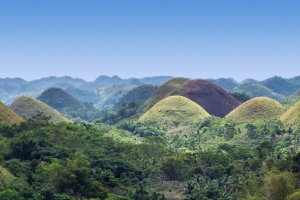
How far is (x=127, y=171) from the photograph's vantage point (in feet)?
173

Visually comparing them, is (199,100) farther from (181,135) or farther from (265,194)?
(265,194)

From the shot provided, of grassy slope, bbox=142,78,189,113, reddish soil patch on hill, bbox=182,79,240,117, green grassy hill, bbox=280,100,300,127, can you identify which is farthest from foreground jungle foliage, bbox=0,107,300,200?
grassy slope, bbox=142,78,189,113

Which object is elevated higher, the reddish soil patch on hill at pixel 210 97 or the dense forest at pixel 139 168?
the reddish soil patch on hill at pixel 210 97

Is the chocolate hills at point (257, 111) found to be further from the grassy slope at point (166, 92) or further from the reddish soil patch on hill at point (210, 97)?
the grassy slope at point (166, 92)

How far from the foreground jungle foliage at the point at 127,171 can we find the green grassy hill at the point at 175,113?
4494 centimetres

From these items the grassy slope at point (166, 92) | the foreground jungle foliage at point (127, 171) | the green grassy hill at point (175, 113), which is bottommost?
the foreground jungle foliage at point (127, 171)

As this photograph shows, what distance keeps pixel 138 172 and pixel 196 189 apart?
913cm

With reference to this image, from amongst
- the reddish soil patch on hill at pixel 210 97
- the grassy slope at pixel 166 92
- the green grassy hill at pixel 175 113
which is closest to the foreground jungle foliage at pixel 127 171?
the green grassy hill at pixel 175 113

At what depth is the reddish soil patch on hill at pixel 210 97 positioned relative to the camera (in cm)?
14588

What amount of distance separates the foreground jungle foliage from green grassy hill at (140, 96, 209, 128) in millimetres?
44944

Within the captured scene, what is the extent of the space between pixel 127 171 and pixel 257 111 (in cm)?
6924

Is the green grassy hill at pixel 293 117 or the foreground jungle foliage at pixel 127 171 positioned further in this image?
the green grassy hill at pixel 293 117

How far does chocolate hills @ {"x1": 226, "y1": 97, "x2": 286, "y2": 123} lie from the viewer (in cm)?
11206

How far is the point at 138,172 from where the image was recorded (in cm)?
5409
